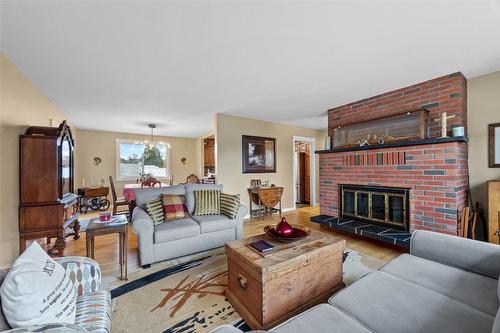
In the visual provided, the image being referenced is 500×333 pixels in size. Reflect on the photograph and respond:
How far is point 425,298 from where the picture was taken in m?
1.19

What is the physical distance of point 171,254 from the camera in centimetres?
260

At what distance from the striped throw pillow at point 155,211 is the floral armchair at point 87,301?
1.28 meters

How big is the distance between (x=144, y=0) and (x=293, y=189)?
4.87 m

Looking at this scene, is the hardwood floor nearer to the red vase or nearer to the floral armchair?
the floral armchair

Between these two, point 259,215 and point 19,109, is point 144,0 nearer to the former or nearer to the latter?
point 19,109

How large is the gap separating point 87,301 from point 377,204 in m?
3.62

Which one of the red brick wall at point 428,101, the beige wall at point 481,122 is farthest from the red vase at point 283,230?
the beige wall at point 481,122

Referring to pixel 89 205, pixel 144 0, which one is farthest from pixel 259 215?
pixel 89 205

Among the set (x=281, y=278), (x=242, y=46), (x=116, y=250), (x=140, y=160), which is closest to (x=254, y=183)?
(x=116, y=250)

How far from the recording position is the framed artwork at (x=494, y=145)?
261 centimetres

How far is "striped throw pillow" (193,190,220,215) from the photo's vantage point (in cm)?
313

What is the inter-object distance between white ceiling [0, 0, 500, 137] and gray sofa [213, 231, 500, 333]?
1.79 metres

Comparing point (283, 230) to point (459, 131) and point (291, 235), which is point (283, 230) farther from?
point (459, 131)

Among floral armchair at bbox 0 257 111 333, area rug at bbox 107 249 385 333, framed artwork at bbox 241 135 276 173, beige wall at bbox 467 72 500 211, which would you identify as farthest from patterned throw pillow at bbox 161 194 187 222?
beige wall at bbox 467 72 500 211
